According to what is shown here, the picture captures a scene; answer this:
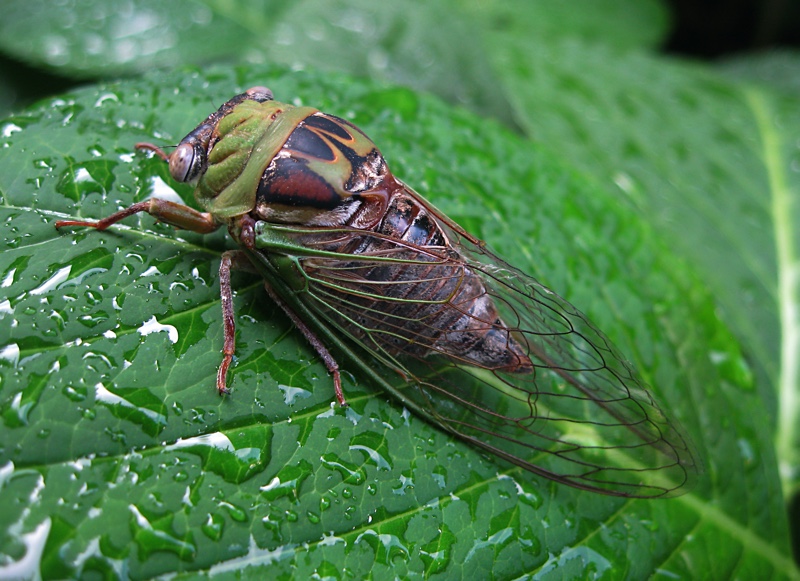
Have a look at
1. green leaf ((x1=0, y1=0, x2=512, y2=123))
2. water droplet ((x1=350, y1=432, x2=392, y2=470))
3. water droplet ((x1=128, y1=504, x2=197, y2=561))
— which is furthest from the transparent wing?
green leaf ((x1=0, y1=0, x2=512, y2=123))

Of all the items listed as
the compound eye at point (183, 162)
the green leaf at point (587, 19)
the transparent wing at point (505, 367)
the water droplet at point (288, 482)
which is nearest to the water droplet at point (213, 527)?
the water droplet at point (288, 482)

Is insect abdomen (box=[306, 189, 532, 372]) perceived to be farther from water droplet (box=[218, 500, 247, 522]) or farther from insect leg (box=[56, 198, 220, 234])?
water droplet (box=[218, 500, 247, 522])

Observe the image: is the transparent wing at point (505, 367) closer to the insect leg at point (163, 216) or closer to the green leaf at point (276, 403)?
the green leaf at point (276, 403)

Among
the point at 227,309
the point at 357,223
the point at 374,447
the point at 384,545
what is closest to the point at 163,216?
the point at 227,309

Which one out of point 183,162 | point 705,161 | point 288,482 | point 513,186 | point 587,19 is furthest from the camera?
point 587,19

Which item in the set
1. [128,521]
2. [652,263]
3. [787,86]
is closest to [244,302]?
[128,521]

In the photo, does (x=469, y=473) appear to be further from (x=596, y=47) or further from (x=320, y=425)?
(x=596, y=47)

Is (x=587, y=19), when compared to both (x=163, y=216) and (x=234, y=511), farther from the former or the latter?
(x=234, y=511)
